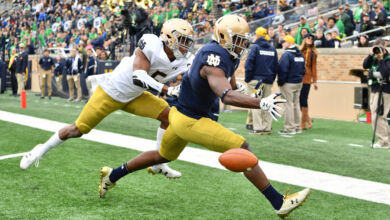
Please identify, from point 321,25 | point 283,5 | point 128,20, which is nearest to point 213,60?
point 321,25

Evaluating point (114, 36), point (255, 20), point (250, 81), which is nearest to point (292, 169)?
point (250, 81)

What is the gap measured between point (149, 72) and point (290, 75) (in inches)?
208

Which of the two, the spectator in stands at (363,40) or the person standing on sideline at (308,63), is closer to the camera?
the person standing on sideline at (308,63)

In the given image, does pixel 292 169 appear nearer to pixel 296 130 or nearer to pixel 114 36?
pixel 296 130

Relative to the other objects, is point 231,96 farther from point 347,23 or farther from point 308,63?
point 347,23

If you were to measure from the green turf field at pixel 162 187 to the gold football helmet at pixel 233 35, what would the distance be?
1.38 metres

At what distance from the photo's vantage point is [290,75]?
1028 centimetres

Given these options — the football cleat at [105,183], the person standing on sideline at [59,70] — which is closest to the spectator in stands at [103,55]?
the person standing on sideline at [59,70]

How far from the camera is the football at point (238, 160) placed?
3939 millimetres

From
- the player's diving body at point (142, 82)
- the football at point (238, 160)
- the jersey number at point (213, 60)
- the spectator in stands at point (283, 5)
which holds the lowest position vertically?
the football at point (238, 160)

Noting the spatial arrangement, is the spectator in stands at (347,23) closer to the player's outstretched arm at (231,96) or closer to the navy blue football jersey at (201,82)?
the navy blue football jersey at (201,82)

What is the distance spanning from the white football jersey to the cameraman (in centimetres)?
425

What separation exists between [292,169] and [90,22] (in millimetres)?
21931

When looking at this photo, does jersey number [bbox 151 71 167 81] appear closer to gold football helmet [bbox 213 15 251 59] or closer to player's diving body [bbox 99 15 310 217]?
player's diving body [bbox 99 15 310 217]
